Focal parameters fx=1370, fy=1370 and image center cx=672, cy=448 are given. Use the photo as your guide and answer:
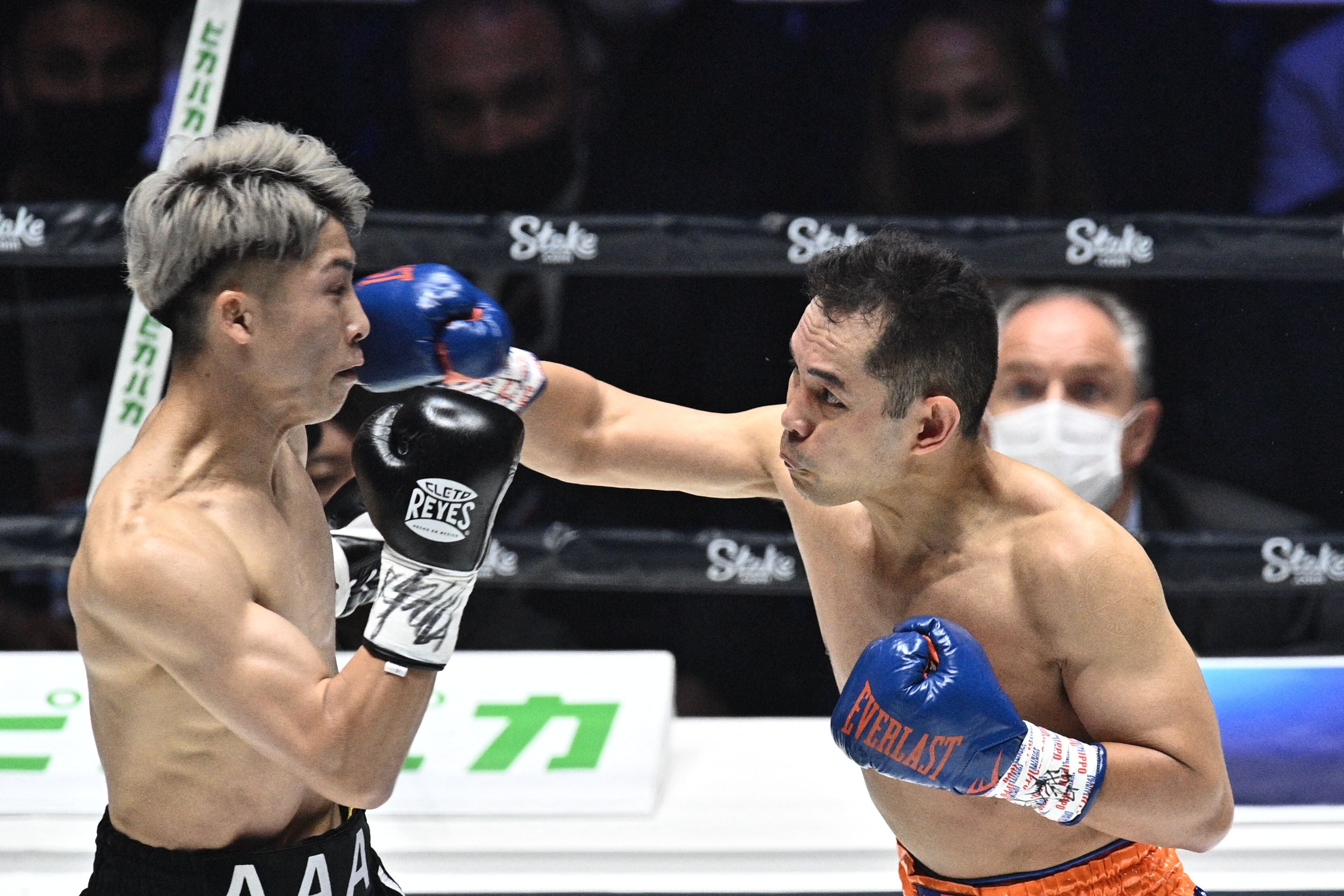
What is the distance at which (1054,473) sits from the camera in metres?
2.98

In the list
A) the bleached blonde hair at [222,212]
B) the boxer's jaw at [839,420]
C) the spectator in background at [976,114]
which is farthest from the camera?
the spectator in background at [976,114]

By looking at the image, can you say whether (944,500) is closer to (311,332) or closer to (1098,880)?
(1098,880)

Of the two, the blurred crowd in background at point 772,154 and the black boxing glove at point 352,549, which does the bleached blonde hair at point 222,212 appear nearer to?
the black boxing glove at point 352,549

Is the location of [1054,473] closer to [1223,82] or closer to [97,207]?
[1223,82]

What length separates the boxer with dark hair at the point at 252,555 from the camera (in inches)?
55.7

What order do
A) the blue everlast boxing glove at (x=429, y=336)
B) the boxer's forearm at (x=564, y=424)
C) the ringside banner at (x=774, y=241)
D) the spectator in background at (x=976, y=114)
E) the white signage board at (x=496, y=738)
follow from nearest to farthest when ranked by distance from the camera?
the blue everlast boxing glove at (x=429, y=336) → the boxer's forearm at (x=564, y=424) → the white signage board at (x=496, y=738) → the ringside banner at (x=774, y=241) → the spectator in background at (x=976, y=114)

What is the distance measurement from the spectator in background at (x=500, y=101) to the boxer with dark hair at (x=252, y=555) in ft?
5.16

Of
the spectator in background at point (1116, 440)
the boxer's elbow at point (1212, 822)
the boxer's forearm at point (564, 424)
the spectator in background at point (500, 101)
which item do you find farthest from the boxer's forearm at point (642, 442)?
the spectator in background at point (500, 101)

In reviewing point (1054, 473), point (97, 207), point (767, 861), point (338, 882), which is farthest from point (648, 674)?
point (97, 207)

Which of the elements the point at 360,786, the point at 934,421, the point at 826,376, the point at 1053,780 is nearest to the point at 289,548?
the point at 360,786

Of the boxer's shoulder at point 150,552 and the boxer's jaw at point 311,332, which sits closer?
the boxer's shoulder at point 150,552

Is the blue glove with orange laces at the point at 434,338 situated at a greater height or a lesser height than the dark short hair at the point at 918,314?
lesser

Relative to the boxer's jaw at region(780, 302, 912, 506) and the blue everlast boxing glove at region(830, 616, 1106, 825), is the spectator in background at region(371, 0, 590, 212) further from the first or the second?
the blue everlast boxing glove at region(830, 616, 1106, 825)

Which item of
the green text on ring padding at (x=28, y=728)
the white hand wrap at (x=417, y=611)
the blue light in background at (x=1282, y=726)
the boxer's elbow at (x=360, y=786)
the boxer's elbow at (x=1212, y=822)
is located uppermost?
the white hand wrap at (x=417, y=611)
